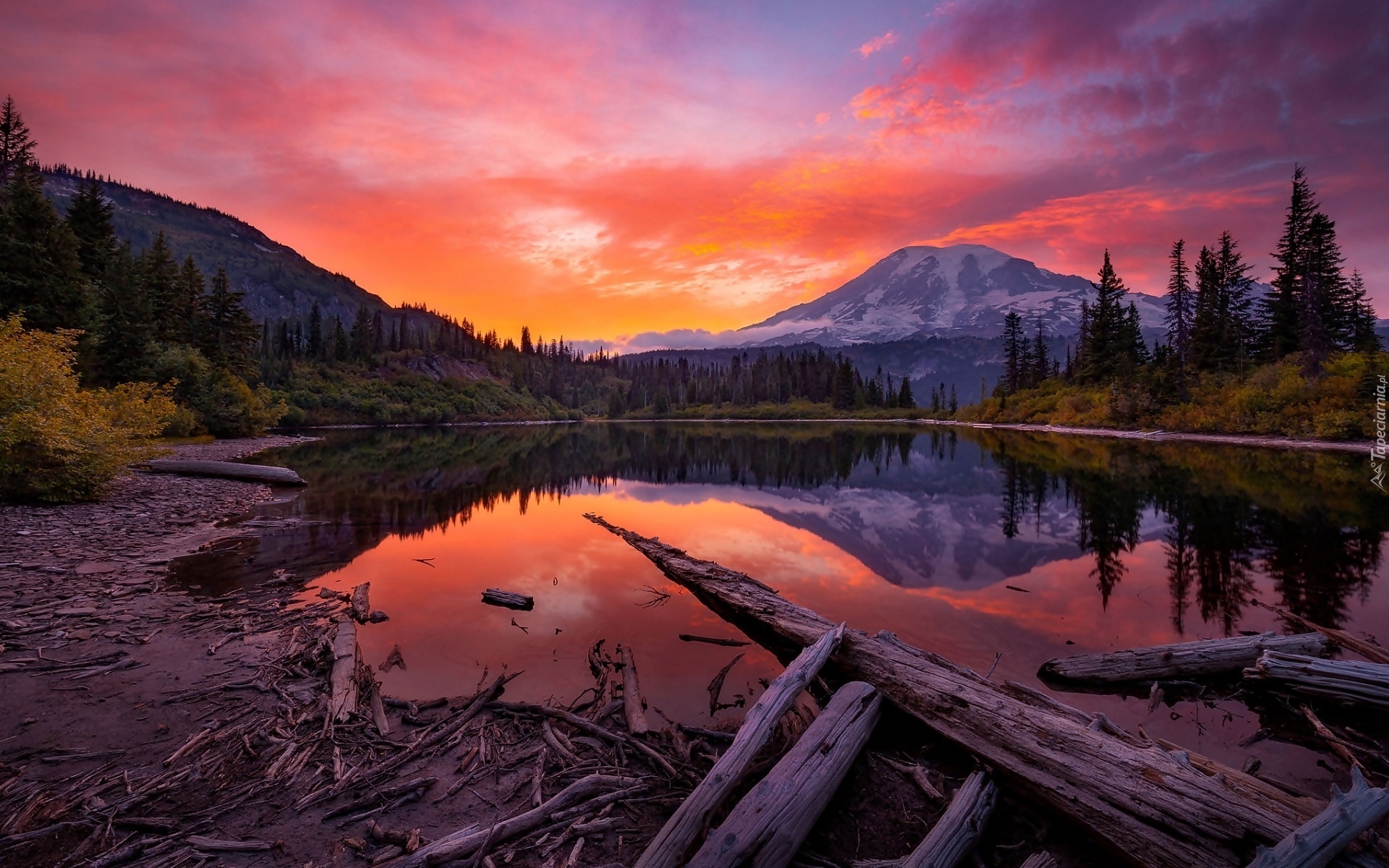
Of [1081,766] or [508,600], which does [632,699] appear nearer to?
[1081,766]

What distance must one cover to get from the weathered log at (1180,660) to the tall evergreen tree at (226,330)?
72583mm

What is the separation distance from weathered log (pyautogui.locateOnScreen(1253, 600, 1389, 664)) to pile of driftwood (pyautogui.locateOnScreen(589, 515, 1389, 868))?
195 centimetres

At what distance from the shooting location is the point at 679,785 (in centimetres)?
524

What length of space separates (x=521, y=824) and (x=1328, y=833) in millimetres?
5375

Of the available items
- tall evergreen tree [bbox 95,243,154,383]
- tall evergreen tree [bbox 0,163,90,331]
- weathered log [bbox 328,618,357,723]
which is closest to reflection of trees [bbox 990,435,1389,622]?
weathered log [bbox 328,618,357,723]

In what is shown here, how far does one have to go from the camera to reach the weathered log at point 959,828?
397cm

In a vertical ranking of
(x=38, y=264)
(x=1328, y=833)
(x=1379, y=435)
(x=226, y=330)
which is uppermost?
(x=38, y=264)

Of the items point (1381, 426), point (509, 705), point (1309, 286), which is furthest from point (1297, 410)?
point (509, 705)

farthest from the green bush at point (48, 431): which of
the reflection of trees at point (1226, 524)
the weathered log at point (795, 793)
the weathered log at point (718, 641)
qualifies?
the reflection of trees at point (1226, 524)

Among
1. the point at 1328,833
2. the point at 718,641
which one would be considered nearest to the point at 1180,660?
the point at 1328,833

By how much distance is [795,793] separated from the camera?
4.39 metres

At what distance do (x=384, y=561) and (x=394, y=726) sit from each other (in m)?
8.31

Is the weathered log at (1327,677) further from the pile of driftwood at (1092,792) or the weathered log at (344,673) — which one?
the weathered log at (344,673)

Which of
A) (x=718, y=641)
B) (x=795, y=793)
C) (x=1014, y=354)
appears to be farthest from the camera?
(x=1014, y=354)
